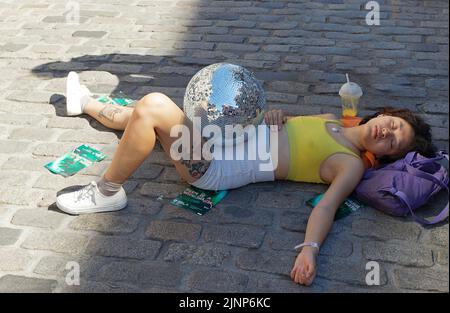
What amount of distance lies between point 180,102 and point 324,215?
187 centimetres

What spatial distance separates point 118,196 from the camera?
3387 millimetres

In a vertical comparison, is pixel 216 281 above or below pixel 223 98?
below

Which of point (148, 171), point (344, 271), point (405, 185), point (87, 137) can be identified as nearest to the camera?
point (344, 271)

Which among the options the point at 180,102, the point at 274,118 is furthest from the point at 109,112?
the point at 274,118

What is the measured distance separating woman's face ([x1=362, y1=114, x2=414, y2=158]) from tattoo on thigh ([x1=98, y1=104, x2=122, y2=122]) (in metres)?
1.72

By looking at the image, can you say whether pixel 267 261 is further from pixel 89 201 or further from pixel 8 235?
pixel 8 235

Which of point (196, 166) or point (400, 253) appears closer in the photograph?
point (400, 253)

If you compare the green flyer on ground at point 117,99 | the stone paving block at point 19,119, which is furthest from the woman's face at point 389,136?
the stone paving block at point 19,119

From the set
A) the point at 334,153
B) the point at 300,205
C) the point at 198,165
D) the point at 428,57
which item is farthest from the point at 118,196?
the point at 428,57

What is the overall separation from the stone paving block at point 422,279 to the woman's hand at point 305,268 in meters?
0.41

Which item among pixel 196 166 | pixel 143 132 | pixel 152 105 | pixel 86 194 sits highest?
pixel 152 105

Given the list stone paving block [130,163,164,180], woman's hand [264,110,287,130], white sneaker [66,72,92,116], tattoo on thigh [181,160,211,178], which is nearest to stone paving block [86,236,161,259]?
tattoo on thigh [181,160,211,178]

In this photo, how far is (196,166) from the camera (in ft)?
11.3

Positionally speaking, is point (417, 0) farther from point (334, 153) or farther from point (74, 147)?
point (74, 147)
